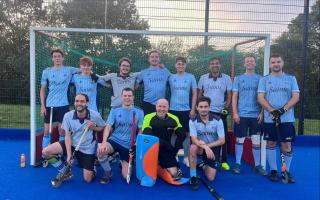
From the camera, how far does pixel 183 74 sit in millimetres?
4480

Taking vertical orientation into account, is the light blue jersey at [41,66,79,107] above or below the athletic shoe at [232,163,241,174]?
above

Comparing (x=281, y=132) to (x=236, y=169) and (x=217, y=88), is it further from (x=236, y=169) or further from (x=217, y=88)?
(x=217, y=88)

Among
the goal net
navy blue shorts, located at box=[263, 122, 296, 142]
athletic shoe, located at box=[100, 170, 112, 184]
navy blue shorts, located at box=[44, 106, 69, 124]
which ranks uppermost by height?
the goal net

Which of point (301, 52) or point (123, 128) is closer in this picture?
point (123, 128)

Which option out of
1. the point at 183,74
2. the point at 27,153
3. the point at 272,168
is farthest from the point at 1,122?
the point at 272,168

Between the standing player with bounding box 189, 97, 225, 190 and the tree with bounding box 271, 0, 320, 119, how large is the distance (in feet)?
10.8

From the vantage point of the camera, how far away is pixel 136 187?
3639 mm

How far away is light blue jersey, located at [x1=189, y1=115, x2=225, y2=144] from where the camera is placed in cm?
394

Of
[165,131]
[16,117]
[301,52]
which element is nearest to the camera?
[165,131]

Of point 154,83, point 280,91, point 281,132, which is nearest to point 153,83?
point 154,83

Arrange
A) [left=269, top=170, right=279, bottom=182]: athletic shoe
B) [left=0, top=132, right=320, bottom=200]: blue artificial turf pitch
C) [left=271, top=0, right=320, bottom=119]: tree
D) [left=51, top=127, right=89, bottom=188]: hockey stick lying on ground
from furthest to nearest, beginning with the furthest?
[left=271, top=0, right=320, bottom=119]: tree → [left=269, top=170, right=279, bottom=182]: athletic shoe → [left=51, top=127, right=89, bottom=188]: hockey stick lying on ground → [left=0, top=132, right=320, bottom=200]: blue artificial turf pitch

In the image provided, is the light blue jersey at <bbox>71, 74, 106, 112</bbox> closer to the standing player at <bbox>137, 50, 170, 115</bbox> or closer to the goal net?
the standing player at <bbox>137, 50, 170, 115</bbox>

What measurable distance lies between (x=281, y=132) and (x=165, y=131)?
4.39 feet

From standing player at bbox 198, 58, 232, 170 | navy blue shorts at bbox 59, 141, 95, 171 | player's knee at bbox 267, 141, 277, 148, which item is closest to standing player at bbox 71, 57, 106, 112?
navy blue shorts at bbox 59, 141, 95, 171
